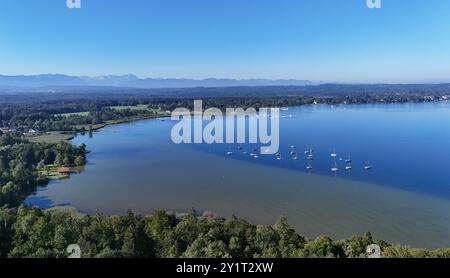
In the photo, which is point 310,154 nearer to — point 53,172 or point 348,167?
point 348,167

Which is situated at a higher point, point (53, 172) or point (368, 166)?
point (368, 166)

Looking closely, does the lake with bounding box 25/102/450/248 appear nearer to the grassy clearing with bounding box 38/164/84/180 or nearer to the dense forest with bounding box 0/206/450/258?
the grassy clearing with bounding box 38/164/84/180

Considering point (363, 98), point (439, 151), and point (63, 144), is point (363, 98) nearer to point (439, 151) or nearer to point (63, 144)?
point (439, 151)

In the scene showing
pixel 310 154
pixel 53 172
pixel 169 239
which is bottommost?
pixel 53 172

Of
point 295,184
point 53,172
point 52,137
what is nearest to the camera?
point 295,184

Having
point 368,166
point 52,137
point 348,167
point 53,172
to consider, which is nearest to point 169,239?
point 348,167
